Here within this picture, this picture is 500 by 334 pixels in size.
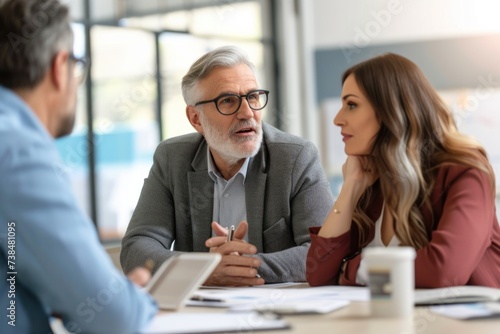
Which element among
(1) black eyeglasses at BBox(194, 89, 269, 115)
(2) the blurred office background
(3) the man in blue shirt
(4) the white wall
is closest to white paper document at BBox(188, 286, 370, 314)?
(3) the man in blue shirt

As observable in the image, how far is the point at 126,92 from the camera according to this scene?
5.88 m

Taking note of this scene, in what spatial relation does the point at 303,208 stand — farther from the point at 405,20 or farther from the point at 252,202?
the point at 405,20

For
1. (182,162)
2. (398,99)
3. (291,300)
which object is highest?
(398,99)

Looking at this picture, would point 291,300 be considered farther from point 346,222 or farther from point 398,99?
point 398,99

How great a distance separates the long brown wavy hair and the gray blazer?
474mm

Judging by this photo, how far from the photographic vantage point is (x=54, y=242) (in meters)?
1.38

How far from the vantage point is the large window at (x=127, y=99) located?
5609 mm

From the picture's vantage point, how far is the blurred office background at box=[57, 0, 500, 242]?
568cm

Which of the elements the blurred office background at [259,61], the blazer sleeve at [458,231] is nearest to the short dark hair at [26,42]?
the blazer sleeve at [458,231]

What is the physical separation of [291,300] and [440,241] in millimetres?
464

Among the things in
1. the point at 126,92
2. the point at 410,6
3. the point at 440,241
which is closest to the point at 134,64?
the point at 126,92

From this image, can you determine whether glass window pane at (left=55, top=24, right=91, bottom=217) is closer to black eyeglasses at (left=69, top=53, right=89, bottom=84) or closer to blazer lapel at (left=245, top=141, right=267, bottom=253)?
blazer lapel at (left=245, top=141, right=267, bottom=253)

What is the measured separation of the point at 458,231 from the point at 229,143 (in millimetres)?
1089

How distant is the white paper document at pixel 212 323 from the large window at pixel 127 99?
3.86 m
